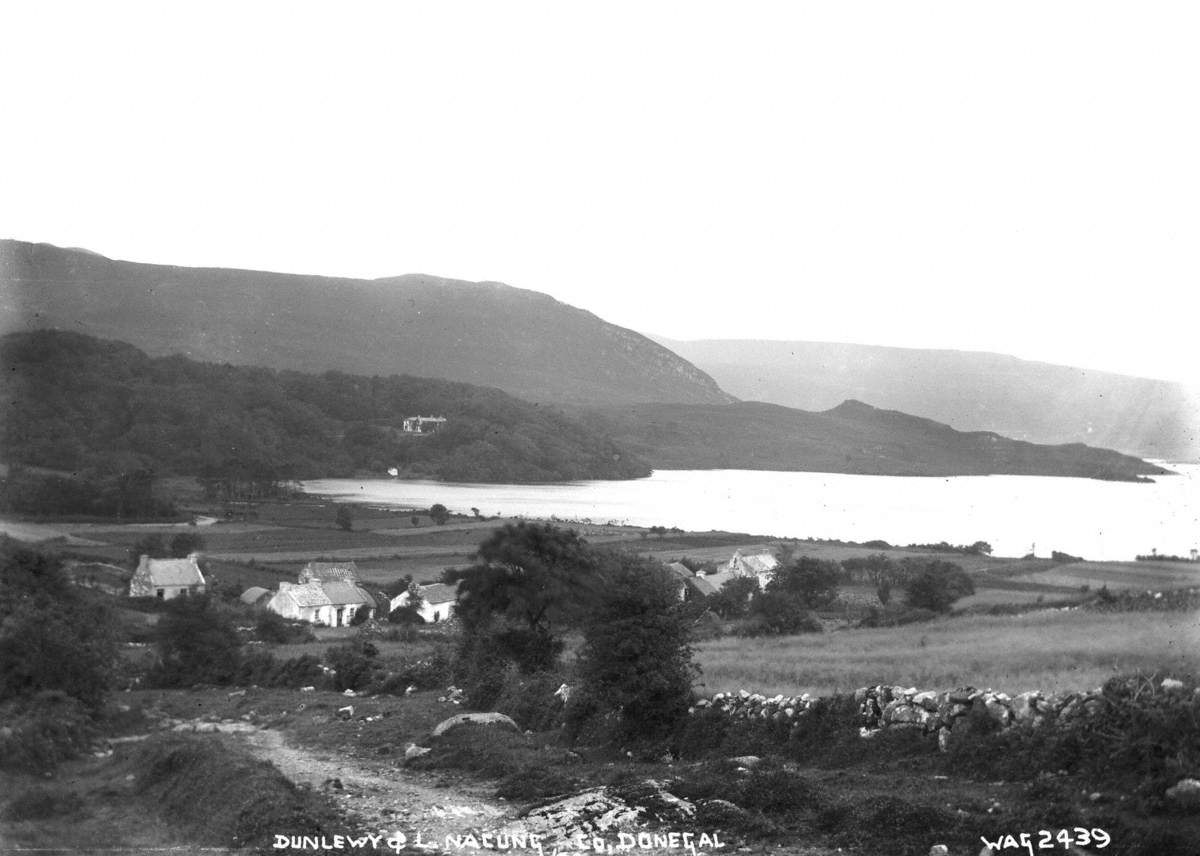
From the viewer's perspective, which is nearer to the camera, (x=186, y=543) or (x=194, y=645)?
(x=194, y=645)

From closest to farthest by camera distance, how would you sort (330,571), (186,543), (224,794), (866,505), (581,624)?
1. (224,794)
2. (581,624)
3. (186,543)
4. (330,571)
5. (866,505)

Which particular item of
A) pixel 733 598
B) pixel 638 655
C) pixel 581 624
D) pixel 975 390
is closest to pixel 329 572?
pixel 581 624

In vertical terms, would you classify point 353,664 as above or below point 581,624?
below

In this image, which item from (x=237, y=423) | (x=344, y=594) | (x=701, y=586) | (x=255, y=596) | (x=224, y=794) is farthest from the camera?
(x=701, y=586)

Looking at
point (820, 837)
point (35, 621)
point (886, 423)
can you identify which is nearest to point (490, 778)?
point (820, 837)

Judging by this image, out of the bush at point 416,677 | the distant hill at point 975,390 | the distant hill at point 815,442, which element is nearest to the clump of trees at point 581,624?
the bush at point 416,677

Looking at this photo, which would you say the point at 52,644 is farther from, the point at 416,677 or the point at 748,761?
the point at 748,761

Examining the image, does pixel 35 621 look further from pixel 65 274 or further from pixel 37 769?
pixel 65 274
